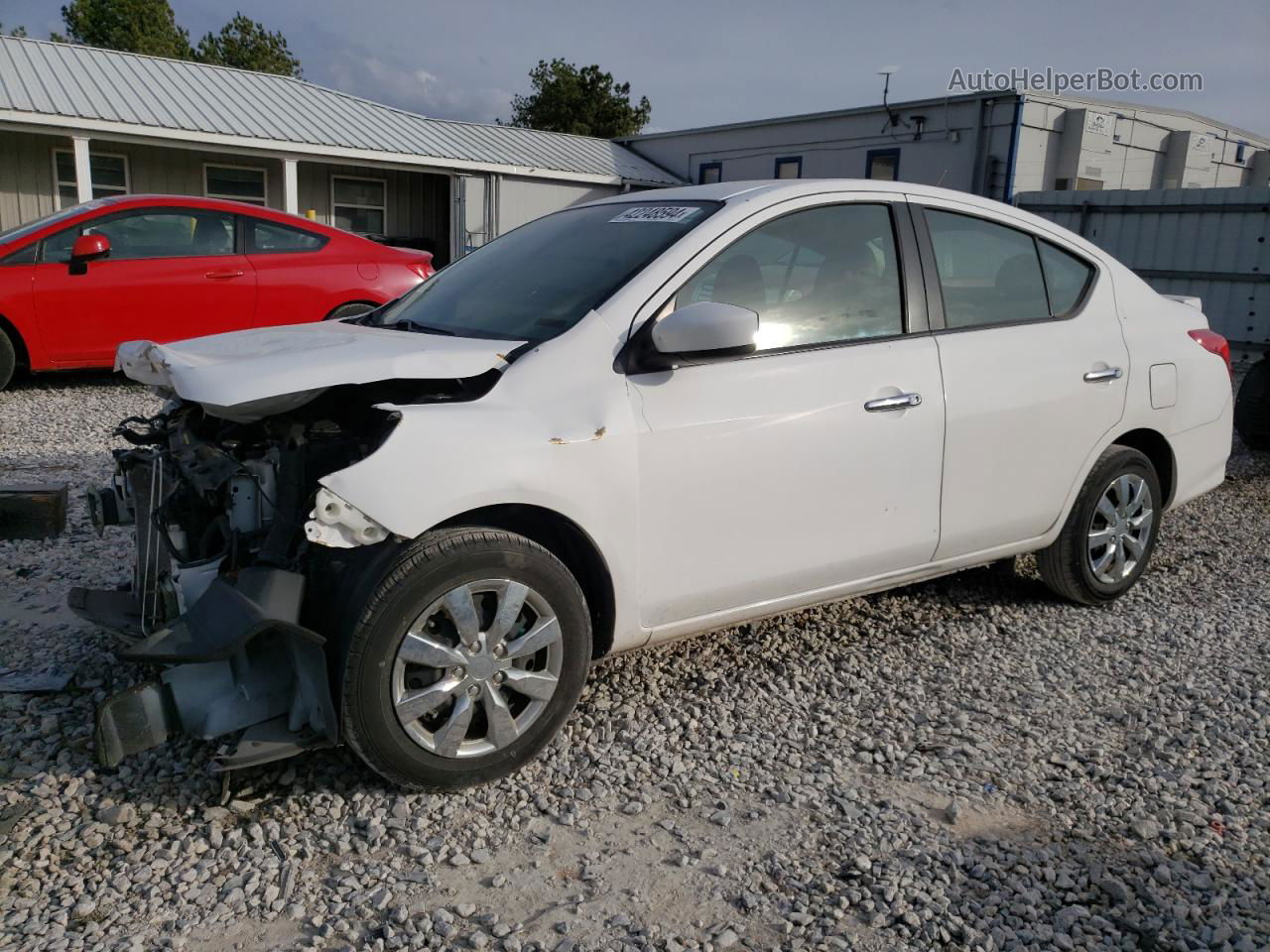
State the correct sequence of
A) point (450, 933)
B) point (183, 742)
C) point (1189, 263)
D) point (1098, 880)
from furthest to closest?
point (1189, 263) → point (183, 742) → point (1098, 880) → point (450, 933)

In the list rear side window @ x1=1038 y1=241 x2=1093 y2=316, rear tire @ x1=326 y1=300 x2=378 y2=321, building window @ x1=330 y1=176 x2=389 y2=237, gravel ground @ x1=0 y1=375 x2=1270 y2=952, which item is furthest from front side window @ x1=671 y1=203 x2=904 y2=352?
building window @ x1=330 y1=176 x2=389 y2=237

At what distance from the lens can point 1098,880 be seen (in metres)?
2.67

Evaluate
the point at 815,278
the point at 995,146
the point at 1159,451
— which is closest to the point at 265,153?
the point at 995,146

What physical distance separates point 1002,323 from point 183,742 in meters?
3.38

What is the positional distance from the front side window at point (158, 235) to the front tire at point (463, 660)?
7.23 metres

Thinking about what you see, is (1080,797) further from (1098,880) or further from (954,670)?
(954,670)

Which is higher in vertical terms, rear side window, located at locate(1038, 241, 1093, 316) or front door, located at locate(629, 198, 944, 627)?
rear side window, located at locate(1038, 241, 1093, 316)

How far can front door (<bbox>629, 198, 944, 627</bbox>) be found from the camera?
3238 mm

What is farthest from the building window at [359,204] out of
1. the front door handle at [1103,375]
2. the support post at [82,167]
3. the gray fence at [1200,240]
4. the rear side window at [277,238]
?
the front door handle at [1103,375]

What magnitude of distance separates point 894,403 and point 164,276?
7190mm

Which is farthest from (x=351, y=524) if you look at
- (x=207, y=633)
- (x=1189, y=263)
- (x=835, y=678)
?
(x=1189, y=263)

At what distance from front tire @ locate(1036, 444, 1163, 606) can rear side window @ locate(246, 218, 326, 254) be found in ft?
23.5

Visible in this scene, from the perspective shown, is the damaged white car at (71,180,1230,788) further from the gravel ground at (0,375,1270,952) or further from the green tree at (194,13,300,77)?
the green tree at (194,13,300,77)

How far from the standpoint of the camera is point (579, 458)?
3.03 m
